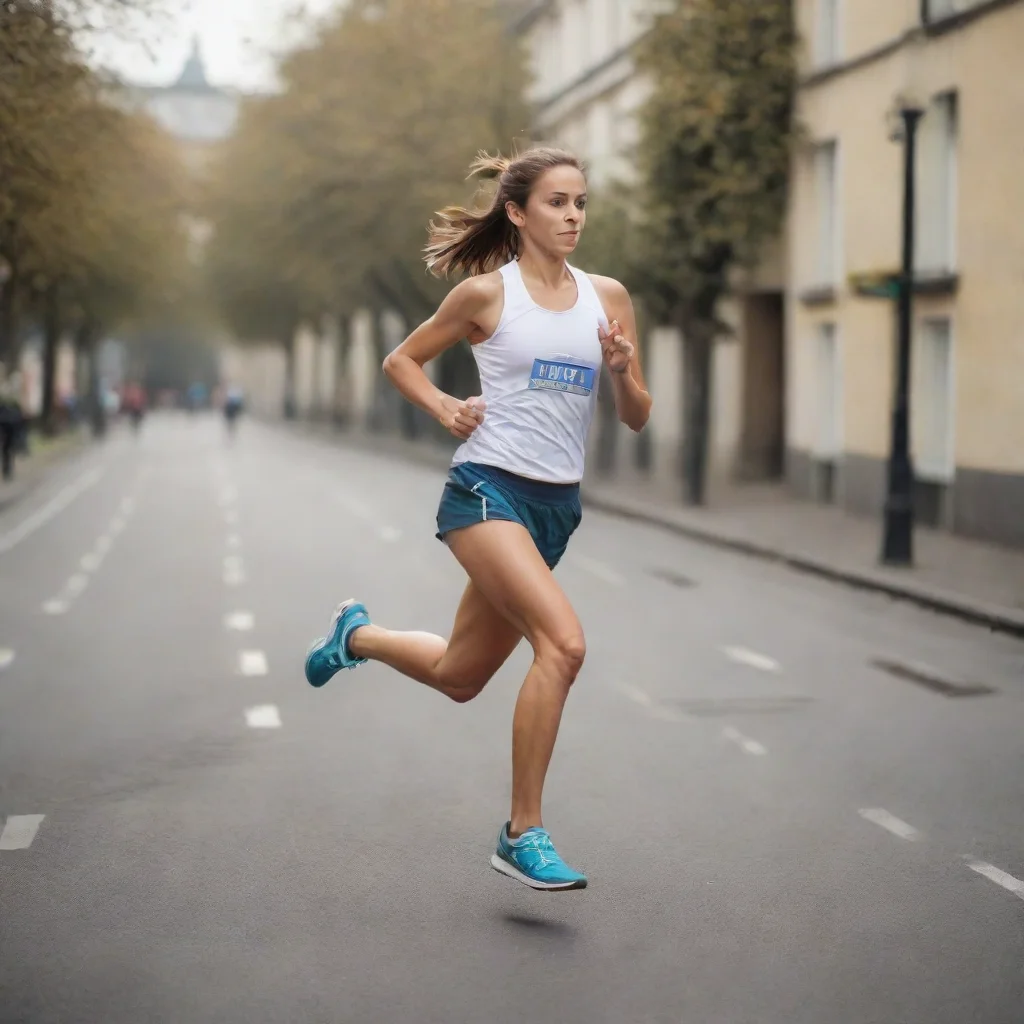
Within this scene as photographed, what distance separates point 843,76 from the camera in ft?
79.8

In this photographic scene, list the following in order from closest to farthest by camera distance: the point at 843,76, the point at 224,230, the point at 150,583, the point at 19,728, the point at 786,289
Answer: the point at 19,728
the point at 150,583
the point at 843,76
the point at 786,289
the point at 224,230


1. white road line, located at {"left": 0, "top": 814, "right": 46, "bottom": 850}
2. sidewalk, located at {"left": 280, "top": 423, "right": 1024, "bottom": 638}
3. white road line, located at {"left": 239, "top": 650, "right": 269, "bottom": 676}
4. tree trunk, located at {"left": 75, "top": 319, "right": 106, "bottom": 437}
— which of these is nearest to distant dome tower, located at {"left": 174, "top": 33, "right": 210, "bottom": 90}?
tree trunk, located at {"left": 75, "top": 319, "right": 106, "bottom": 437}

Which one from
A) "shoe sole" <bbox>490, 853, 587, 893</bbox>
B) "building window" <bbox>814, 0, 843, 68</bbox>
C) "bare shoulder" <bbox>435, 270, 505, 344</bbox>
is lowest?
"shoe sole" <bbox>490, 853, 587, 893</bbox>

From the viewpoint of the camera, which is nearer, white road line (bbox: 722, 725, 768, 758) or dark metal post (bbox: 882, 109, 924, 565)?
white road line (bbox: 722, 725, 768, 758)

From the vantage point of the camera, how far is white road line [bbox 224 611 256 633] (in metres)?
12.5

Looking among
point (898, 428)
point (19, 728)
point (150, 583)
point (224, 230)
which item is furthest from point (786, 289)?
point (224, 230)

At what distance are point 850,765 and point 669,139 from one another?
694 inches

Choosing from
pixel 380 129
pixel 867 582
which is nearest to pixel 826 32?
pixel 867 582

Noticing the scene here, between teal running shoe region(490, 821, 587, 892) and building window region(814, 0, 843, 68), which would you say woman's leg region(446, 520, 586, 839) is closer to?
teal running shoe region(490, 821, 587, 892)

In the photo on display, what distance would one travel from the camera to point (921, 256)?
21.6 meters

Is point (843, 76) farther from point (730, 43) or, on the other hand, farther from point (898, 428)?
point (898, 428)

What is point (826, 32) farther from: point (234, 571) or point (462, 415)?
point (462, 415)

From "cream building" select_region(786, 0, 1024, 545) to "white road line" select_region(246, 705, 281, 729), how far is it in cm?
973

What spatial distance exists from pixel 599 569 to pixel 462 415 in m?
11.7
